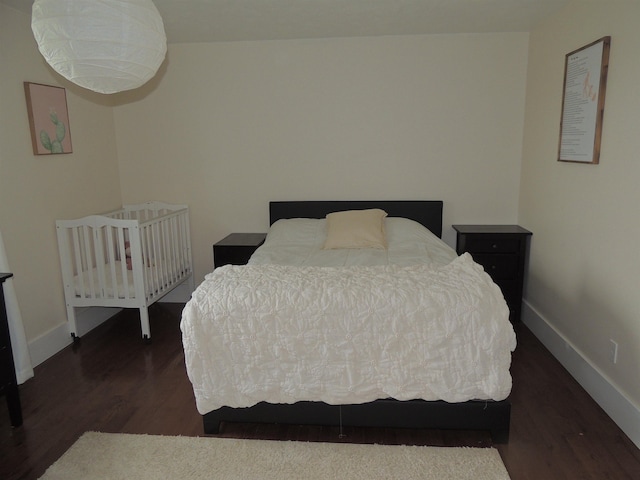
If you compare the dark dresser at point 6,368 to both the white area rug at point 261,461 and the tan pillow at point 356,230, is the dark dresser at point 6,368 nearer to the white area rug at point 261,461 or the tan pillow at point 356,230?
the white area rug at point 261,461

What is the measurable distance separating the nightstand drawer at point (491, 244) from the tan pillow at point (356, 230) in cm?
73

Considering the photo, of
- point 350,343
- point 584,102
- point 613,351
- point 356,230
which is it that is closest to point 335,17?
point 356,230

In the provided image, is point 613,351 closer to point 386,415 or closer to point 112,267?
point 386,415

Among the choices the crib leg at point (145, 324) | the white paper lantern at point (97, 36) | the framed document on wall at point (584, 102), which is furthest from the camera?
Result: the crib leg at point (145, 324)

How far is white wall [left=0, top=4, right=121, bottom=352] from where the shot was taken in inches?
119

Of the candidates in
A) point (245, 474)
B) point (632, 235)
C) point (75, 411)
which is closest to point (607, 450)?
point (632, 235)

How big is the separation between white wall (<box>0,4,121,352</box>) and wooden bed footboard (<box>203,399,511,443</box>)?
1770 millimetres

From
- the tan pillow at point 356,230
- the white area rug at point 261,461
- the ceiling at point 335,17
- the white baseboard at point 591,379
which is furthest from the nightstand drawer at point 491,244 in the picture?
the white area rug at point 261,461

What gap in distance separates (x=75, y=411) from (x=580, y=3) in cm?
387

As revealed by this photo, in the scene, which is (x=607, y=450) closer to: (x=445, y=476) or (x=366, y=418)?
(x=445, y=476)

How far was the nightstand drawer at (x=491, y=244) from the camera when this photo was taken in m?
3.76

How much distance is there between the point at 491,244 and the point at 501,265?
0.61 ft

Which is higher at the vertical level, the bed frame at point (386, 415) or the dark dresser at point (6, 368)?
the dark dresser at point (6, 368)

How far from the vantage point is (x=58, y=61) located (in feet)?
5.54
